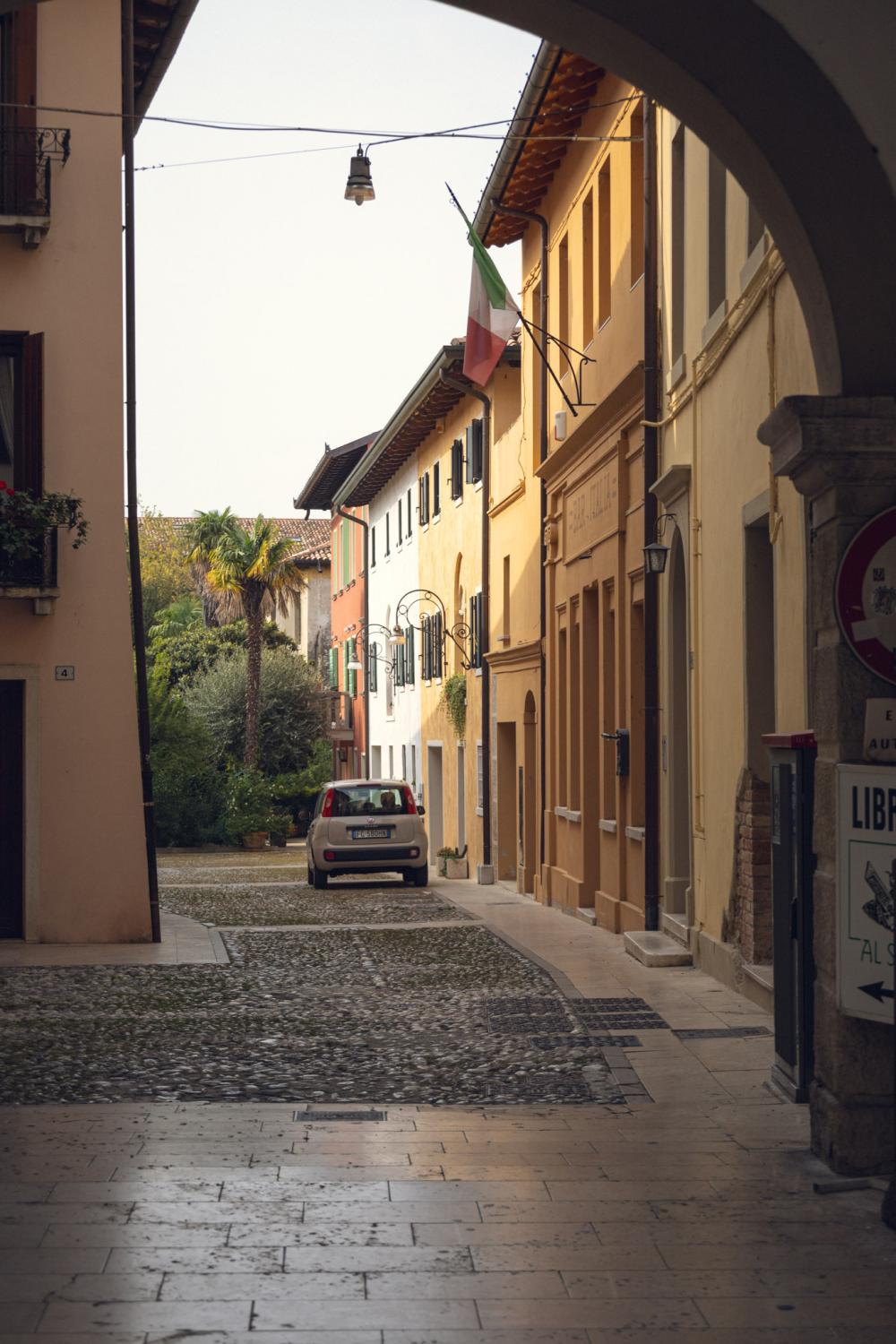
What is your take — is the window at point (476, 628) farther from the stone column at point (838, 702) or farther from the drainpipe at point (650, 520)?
the stone column at point (838, 702)

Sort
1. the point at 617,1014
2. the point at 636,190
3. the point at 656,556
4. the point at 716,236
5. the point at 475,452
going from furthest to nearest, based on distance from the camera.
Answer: the point at 475,452 < the point at 636,190 < the point at 656,556 < the point at 716,236 < the point at 617,1014

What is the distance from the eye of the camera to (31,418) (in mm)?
16656

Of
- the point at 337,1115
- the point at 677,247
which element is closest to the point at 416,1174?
the point at 337,1115

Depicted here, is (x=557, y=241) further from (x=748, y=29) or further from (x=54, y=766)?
(x=748, y=29)

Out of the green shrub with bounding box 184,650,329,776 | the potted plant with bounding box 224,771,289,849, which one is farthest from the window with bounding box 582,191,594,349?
the green shrub with bounding box 184,650,329,776

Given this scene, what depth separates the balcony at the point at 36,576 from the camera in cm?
1633

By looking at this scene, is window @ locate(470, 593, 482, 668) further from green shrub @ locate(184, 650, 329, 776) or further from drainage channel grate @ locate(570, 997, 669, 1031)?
green shrub @ locate(184, 650, 329, 776)

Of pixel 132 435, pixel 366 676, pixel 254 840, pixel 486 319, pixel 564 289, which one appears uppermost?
pixel 564 289

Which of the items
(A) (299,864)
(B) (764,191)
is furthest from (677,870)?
(A) (299,864)

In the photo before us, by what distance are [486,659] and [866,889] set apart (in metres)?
23.5

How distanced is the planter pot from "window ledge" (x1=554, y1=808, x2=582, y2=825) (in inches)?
826

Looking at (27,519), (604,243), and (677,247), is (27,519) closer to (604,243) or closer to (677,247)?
(677,247)

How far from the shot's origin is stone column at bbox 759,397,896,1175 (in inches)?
269

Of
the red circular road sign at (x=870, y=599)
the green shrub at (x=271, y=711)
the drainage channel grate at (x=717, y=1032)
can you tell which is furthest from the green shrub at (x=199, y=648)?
the red circular road sign at (x=870, y=599)
